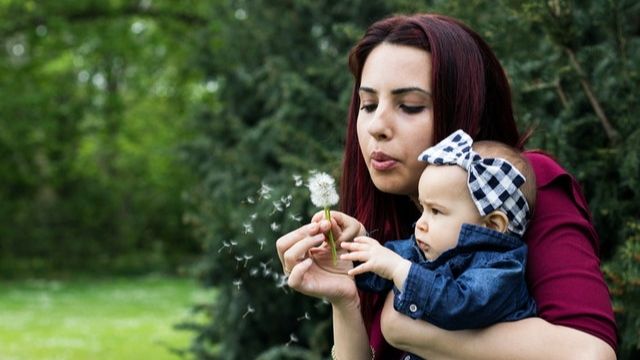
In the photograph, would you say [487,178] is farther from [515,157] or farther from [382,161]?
[382,161]

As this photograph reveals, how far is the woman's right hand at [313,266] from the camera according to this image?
7.61ft

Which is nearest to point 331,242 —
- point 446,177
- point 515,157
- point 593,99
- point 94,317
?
point 446,177

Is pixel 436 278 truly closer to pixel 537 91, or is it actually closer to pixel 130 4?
pixel 537 91

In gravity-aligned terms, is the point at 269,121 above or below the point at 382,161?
below

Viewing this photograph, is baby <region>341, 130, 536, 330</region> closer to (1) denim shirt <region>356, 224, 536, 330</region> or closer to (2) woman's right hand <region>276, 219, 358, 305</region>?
(1) denim shirt <region>356, 224, 536, 330</region>

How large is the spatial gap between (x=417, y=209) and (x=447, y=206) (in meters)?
0.47

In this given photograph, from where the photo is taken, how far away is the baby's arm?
210 centimetres

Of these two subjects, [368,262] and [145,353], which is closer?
[368,262]

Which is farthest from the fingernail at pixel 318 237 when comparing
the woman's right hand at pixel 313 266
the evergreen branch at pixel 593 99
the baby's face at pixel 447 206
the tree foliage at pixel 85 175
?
the tree foliage at pixel 85 175

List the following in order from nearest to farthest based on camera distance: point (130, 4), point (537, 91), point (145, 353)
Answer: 1. point (537, 91)
2. point (145, 353)
3. point (130, 4)

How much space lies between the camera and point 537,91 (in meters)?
4.14

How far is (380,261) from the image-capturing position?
2.12m

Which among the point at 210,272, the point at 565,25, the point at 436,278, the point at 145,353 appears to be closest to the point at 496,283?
the point at 436,278

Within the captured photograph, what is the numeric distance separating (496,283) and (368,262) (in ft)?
Answer: 0.82
